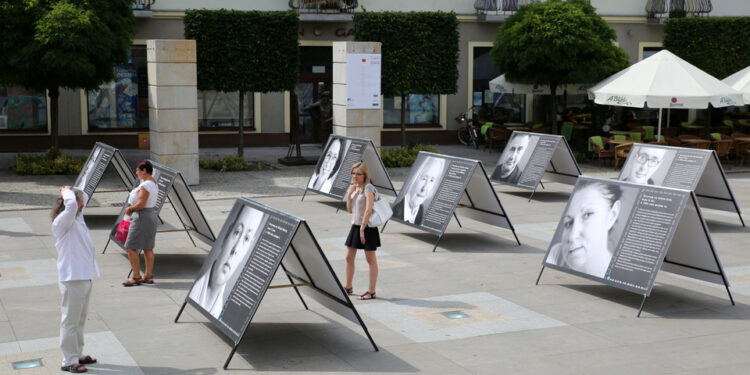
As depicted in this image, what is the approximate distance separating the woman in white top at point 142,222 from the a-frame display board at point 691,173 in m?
8.66

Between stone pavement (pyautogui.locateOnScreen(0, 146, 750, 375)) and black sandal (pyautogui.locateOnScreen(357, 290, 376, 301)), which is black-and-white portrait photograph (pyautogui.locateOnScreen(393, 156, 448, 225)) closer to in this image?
stone pavement (pyautogui.locateOnScreen(0, 146, 750, 375))

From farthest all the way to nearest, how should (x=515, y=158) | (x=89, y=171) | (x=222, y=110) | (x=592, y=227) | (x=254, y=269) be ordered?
1. (x=222, y=110)
2. (x=515, y=158)
3. (x=89, y=171)
4. (x=592, y=227)
5. (x=254, y=269)

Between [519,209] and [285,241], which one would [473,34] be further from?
[285,241]

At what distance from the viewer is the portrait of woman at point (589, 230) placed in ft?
31.9

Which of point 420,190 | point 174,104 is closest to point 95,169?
point 174,104

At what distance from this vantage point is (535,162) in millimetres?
16891

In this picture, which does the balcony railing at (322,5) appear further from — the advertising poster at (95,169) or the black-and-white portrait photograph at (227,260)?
the black-and-white portrait photograph at (227,260)

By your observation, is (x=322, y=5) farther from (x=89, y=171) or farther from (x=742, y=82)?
(x=89, y=171)

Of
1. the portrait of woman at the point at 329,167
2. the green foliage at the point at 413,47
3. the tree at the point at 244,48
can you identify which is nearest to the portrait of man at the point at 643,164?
the portrait of woman at the point at 329,167

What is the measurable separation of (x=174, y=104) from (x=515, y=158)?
24.2ft

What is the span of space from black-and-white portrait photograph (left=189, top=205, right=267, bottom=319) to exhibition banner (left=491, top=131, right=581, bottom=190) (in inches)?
370

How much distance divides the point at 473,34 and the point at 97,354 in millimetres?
22320

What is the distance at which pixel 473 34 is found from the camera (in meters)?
28.2

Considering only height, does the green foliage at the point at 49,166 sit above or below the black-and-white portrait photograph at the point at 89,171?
below
